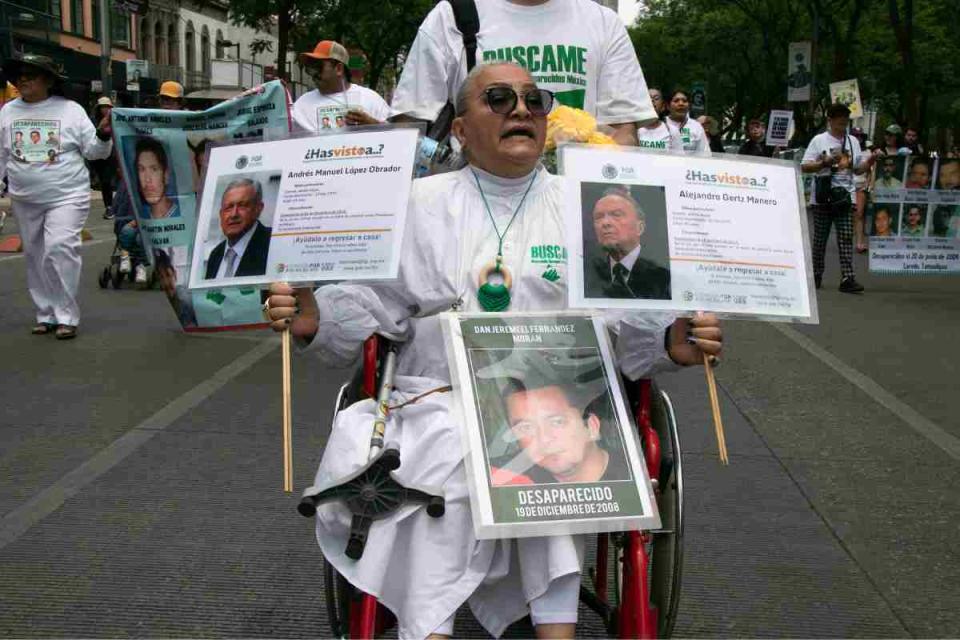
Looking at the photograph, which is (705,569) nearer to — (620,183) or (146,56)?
(620,183)

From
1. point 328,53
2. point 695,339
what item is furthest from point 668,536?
point 328,53

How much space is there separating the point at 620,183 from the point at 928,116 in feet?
175

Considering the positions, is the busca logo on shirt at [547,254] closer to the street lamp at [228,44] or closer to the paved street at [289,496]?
the paved street at [289,496]

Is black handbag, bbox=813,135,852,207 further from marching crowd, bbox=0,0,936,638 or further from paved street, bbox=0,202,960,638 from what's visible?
marching crowd, bbox=0,0,936,638

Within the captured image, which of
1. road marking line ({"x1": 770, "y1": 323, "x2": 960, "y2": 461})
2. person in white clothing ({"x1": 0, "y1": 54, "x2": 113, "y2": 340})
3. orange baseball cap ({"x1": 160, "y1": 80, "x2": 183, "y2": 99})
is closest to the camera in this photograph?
road marking line ({"x1": 770, "y1": 323, "x2": 960, "y2": 461})

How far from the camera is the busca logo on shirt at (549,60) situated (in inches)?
170

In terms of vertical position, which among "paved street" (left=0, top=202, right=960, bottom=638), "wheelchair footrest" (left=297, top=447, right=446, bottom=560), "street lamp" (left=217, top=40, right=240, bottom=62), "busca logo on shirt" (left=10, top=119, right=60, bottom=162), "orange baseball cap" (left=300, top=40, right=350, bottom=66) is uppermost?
"street lamp" (left=217, top=40, right=240, bottom=62)

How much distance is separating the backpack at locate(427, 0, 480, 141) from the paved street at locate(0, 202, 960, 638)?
1.48 m

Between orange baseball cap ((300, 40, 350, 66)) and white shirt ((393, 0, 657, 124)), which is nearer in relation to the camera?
white shirt ((393, 0, 657, 124))

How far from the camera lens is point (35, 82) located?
877 cm

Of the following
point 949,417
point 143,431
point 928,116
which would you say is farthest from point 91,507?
point 928,116

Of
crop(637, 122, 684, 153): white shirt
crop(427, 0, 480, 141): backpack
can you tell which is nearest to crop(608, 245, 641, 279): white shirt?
crop(427, 0, 480, 141): backpack

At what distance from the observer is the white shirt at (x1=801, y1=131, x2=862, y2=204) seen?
12.4 m

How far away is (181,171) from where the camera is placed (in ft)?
23.7
